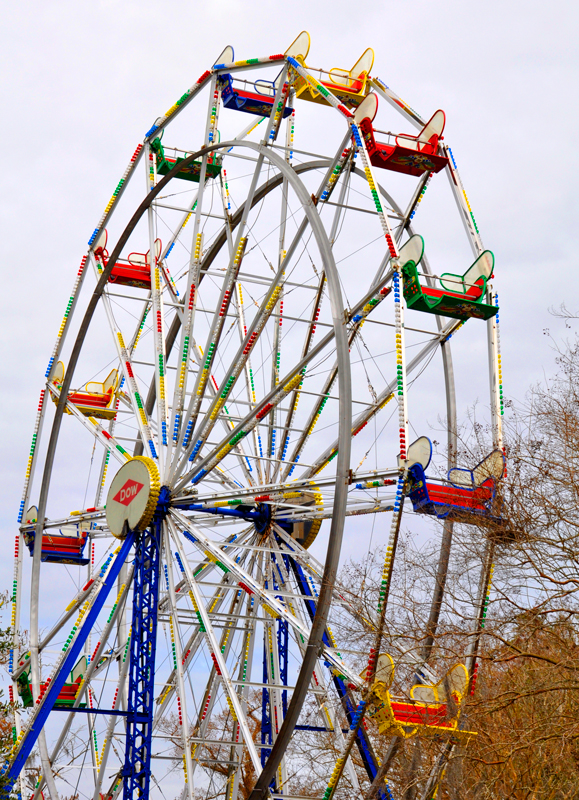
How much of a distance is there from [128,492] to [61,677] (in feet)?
8.59

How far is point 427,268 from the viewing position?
15344 mm

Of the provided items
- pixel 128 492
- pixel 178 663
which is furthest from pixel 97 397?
pixel 178 663

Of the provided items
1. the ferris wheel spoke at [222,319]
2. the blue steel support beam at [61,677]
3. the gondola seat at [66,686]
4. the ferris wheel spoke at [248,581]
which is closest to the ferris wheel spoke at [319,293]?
the ferris wheel spoke at [222,319]

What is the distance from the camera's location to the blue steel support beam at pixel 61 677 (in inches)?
509

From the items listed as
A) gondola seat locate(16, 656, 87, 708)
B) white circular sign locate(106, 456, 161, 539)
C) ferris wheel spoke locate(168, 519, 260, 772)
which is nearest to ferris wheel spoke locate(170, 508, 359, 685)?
ferris wheel spoke locate(168, 519, 260, 772)

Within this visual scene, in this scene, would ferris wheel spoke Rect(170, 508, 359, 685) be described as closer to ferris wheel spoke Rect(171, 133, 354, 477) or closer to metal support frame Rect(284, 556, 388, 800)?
metal support frame Rect(284, 556, 388, 800)

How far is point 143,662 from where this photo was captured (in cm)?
1312

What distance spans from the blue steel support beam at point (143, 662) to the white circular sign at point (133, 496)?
0.93ft

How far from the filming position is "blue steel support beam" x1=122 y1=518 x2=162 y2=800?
12.6m

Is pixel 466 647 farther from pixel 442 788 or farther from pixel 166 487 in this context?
pixel 166 487

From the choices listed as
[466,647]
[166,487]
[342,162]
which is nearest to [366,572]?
[466,647]

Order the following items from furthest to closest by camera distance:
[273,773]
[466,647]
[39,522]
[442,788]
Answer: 1. [39,522]
2. [442,788]
3. [466,647]
4. [273,773]

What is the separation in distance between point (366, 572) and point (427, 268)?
482cm

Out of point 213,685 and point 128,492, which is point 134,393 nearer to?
point 128,492
